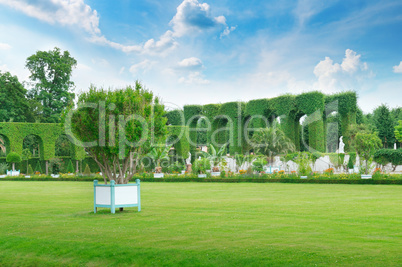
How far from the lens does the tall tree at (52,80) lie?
51.5 meters

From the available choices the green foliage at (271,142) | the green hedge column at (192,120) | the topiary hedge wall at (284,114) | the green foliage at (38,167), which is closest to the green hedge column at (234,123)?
the topiary hedge wall at (284,114)

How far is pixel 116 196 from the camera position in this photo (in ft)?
37.1

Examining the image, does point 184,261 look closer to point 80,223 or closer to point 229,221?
point 229,221

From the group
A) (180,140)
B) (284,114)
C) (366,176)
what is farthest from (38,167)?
(366,176)

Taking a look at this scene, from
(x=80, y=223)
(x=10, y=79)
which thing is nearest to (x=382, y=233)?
(x=80, y=223)

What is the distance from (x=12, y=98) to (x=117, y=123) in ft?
140

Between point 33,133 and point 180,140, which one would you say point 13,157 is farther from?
point 180,140

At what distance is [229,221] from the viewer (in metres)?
9.38

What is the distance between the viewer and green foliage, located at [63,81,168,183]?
11.4 metres

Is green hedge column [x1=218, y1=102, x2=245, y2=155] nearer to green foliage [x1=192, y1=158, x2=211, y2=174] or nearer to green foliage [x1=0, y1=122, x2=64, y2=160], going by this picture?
green foliage [x1=192, y1=158, x2=211, y2=174]

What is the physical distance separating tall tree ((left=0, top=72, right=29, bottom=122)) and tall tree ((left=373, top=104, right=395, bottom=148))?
153 ft

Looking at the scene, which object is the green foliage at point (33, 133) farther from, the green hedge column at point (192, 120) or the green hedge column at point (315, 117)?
the green hedge column at point (315, 117)

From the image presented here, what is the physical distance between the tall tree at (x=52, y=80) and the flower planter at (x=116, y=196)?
42.1 meters

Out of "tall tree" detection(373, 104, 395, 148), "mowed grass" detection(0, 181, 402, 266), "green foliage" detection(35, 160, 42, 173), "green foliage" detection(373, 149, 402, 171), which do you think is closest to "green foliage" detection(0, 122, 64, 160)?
"green foliage" detection(35, 160, 42, 173)
